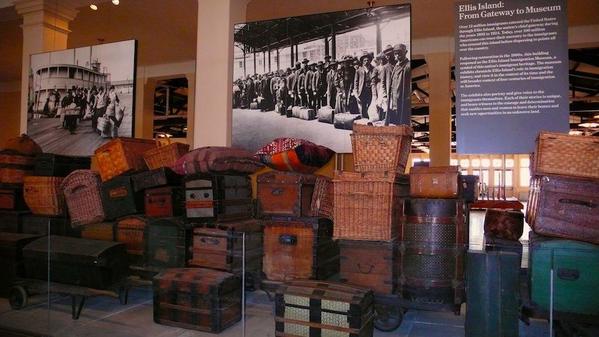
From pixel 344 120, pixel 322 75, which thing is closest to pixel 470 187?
pixel 344 120

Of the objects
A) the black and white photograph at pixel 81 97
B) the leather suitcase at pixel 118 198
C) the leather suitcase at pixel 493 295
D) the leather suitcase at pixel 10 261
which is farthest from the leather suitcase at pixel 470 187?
the leather suitcase at pixel 10 261

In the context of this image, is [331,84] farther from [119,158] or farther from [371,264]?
[119,158]

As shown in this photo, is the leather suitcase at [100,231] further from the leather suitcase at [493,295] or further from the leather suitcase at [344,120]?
the leather suitcase at [493,295]

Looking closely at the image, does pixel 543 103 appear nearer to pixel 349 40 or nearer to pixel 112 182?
pixel 349 40

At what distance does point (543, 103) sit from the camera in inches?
166

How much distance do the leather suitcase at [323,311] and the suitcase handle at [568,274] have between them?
1445 mm

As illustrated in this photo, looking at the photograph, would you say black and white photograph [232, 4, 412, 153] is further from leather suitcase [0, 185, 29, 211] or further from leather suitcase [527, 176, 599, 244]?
leather suitcase [0, 185, 29, 211]

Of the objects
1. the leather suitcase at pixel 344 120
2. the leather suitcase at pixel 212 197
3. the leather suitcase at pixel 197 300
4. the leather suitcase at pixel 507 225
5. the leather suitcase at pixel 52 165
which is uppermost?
the leather suitcase at pixel 344 120

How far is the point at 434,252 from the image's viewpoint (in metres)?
3.75

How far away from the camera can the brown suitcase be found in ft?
17.3

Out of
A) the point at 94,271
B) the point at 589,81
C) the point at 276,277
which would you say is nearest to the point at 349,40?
the point at 276,277

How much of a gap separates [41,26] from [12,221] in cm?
334

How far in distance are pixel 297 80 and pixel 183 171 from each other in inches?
76.9

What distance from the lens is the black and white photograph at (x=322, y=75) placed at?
16.9ft
